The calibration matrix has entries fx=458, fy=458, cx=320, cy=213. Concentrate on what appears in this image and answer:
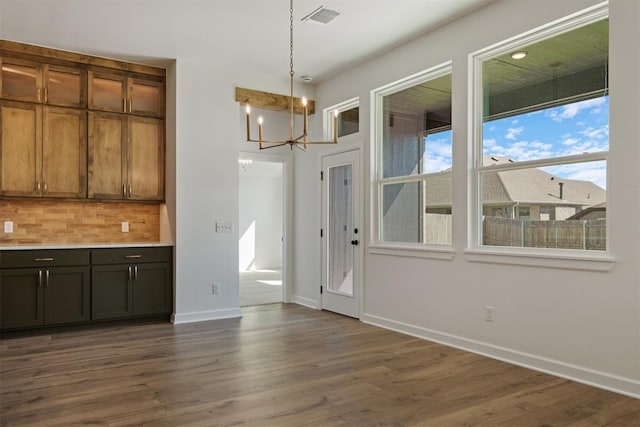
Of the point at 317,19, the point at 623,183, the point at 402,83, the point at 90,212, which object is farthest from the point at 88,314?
the point at 623,183

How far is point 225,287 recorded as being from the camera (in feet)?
18.2

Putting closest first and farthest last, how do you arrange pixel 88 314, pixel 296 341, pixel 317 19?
pixel 317 19
pixel 296 341
pixel 88 314

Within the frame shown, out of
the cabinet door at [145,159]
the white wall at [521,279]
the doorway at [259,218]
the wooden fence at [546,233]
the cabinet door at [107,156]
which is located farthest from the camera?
the doorway at [259,218]

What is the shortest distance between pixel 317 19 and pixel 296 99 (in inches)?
79.7

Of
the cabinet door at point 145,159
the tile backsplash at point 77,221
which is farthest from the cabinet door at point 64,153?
the cabinet door at point 145,159

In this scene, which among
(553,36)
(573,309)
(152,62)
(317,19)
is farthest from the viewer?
(152,62)

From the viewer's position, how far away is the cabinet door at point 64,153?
16.3ft

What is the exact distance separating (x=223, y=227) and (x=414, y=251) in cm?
231

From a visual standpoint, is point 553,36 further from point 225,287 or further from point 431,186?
point 225,287

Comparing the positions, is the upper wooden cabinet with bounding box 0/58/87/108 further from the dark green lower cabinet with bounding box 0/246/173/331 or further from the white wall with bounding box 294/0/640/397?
the white wall with bounding box 294/0/640/397

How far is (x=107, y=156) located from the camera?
525 centimetres

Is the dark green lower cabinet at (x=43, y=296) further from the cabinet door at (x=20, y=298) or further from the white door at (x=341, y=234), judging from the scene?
the white door at (x=341, y=234)

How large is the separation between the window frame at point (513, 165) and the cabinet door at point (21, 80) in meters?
4.46

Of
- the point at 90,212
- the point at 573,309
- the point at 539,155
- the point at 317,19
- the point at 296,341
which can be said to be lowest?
the point at 296,341
